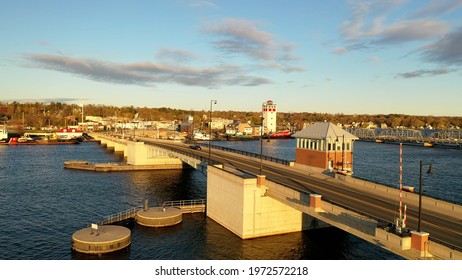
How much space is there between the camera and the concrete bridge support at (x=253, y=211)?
42.1 m

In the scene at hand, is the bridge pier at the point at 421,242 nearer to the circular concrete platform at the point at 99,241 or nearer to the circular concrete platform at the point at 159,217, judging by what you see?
the circular concrete platform at the point at 99,241

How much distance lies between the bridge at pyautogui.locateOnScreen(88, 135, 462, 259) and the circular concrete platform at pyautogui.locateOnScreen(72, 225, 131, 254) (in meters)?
12.4

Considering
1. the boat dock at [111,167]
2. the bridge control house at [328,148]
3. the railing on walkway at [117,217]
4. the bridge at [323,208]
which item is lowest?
the railing on walkway at [117,217]

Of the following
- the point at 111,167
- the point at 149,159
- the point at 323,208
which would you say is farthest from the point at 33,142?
the point at 323,208

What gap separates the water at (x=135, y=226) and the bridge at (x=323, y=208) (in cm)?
207

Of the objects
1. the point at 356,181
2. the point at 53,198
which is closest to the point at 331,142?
the point at 356,181

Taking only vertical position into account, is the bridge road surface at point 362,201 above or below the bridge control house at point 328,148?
below

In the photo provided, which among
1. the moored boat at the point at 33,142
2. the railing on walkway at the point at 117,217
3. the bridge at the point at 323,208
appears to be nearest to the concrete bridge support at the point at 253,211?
the bridge at the point at 323,208

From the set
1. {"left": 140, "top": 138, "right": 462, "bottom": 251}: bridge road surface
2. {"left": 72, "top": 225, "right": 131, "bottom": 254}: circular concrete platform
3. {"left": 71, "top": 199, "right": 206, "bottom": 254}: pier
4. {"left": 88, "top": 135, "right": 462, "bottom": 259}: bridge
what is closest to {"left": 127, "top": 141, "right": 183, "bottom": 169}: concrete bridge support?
{"left": 88, "top": 135, "right": 462, "bottom": 259}: bridge

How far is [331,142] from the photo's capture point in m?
55.4

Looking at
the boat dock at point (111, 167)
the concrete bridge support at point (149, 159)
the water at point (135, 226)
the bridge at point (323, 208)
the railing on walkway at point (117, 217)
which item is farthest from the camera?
the concrete bridge support at point (149, 159)

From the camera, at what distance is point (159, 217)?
48312 millimetres

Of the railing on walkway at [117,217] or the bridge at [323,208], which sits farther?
the railing on walkway at [117,217]
